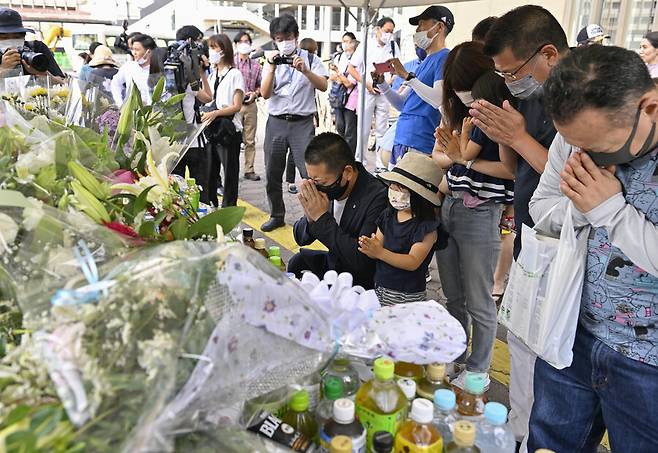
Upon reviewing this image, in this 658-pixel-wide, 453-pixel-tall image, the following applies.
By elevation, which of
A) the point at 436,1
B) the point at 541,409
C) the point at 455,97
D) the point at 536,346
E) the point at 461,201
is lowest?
the point at 541,409

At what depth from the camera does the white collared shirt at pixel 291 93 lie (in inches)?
179

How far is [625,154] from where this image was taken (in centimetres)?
119

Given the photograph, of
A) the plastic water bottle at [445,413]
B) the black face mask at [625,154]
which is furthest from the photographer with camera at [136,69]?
the plastic water bottle at [445,413]

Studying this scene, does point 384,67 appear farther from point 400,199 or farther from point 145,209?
point 145,209

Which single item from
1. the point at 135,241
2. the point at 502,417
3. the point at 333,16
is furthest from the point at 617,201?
the point at 333,16

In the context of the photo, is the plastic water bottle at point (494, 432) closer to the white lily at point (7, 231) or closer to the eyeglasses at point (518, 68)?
the white lily at point (7, 231)

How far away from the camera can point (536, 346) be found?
57.8 inches

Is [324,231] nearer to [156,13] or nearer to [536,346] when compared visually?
[536,346]

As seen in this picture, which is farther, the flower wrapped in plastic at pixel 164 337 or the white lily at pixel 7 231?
the white lily at pixel 7 231

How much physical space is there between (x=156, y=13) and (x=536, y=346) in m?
29.6

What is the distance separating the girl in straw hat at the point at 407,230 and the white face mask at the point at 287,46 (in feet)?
8.85

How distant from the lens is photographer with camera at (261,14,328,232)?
4.52 m

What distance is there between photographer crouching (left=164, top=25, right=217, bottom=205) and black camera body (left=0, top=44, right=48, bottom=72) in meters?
0.88

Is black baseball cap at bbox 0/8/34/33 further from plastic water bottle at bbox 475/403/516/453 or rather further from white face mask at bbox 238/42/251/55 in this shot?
plastic water bottle at bbox 475/403/516/453
